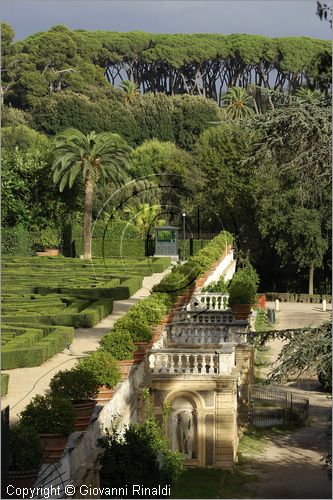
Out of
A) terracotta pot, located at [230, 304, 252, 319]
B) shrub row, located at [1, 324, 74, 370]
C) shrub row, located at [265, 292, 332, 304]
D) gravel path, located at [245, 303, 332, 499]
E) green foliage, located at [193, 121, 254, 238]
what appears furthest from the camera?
green foliage, located at [193, 121, 254, 238]

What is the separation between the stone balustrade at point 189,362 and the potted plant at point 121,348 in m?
2.45

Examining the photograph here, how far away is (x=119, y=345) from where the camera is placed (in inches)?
1035

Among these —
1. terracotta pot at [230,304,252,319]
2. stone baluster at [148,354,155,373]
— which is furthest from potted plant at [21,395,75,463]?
terracotta pot at [230,304,252,319]

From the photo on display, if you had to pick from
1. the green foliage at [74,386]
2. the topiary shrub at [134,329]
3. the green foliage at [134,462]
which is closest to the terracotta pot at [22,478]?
the green foliage at [74,386]

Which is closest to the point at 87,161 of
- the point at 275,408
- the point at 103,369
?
the point at 275,408

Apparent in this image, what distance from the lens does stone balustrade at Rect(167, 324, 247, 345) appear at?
33.4 meters

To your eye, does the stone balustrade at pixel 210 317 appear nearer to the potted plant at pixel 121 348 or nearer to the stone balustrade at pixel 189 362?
the stone balustrade at pixel 189 362

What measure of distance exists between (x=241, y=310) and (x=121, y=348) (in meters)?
12.0

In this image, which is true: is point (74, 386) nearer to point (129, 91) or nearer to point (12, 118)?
point (12, 118)

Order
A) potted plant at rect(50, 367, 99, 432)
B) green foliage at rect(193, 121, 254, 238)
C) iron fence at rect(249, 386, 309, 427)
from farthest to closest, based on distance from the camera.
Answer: green foliage at rect(193, 121, 254, 238)
iron fence at rect(249, 386, 309, 427)
potted plant at rect(50, 367, 99, 432)

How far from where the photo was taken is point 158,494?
74.8 feet

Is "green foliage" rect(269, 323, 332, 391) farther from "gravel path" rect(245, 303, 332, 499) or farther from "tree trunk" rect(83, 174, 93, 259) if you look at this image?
"tree trunk" rect(83, 174, 93, 259)

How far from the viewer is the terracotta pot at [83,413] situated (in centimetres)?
1998

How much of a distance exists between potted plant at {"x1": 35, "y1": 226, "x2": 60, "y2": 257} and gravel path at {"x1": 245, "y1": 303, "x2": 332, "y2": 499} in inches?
1244
